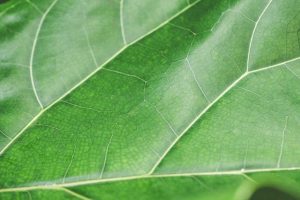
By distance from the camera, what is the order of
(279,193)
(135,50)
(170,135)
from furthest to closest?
(135,50) → (170,135) → (279,193)

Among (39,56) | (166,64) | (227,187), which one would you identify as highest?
(39,56)

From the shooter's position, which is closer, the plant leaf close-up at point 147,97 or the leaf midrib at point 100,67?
the plant leaf close-up at point 147,97

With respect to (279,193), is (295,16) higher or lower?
higher

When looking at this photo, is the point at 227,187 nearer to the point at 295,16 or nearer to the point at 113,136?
the point at 113,136

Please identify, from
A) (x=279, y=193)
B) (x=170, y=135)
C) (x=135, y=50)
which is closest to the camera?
(x=279, y=193)

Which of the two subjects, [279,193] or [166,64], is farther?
[166,64]

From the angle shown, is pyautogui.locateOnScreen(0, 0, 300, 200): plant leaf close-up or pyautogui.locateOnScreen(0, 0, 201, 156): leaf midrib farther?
pyautogui.locateOnScreen(0, 0, 201, 156): leaf midrib

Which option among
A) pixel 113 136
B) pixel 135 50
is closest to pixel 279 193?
pixel 113 136
